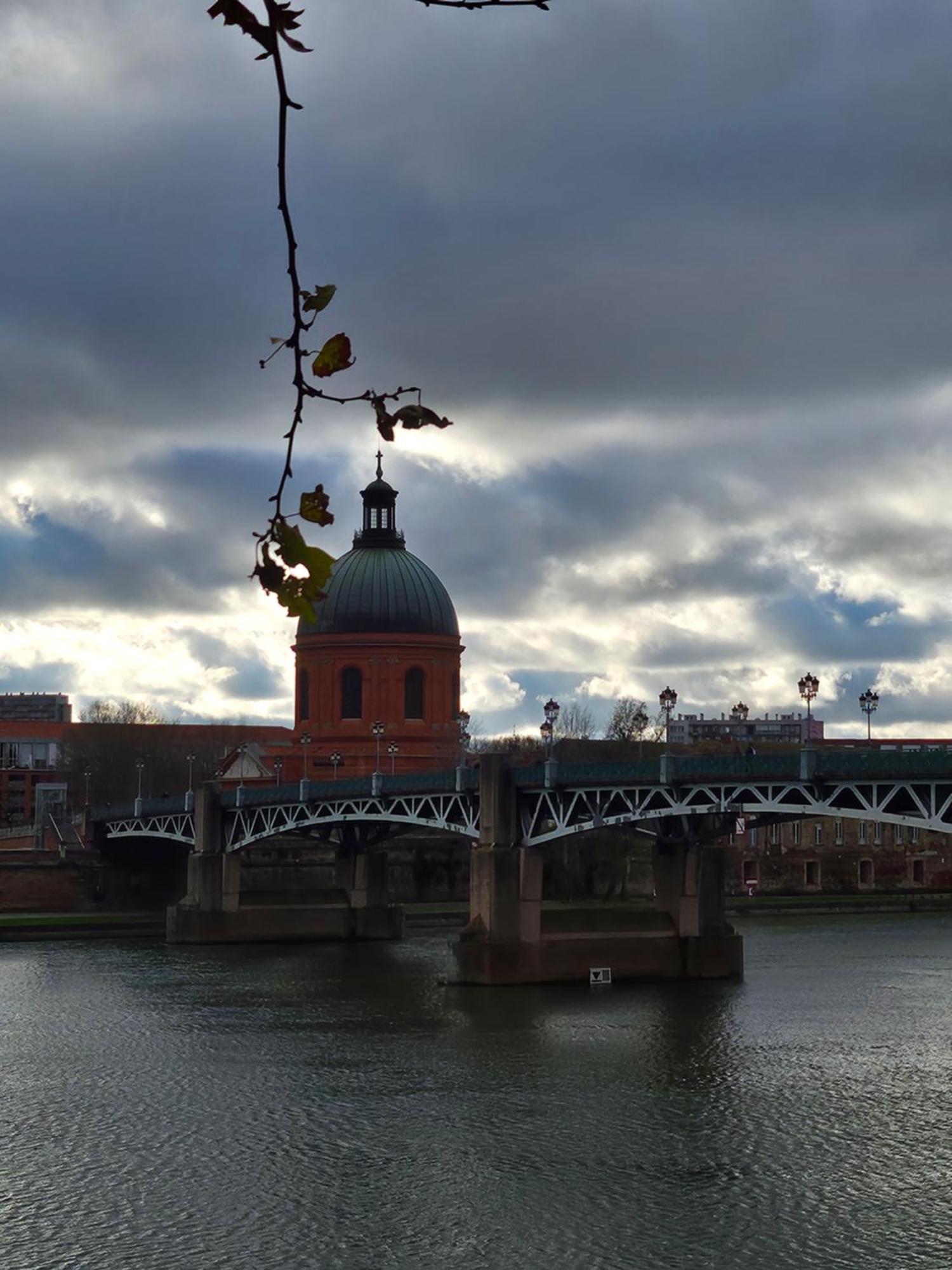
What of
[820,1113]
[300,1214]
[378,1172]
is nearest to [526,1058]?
[820,1113]

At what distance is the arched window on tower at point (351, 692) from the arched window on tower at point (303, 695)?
8.30 ft

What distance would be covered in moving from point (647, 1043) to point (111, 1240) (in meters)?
23.4

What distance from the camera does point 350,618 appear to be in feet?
378

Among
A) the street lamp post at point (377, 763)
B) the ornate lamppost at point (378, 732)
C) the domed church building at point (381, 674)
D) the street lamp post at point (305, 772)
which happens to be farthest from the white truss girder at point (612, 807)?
the domed church building at point (381, 674)

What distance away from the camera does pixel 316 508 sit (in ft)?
22.9

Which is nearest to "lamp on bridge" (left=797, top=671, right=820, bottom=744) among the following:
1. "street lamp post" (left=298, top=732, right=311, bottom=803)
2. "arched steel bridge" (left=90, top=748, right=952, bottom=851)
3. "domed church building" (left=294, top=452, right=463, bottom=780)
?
"arched steel bridge" (left=90, top=748, right=952, bottom=851)

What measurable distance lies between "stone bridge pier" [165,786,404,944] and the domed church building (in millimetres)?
22726

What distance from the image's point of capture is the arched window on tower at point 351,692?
115 meters

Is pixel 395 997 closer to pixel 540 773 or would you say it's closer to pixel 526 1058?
pixel 540 773

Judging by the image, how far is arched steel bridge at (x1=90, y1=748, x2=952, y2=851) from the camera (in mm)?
53969

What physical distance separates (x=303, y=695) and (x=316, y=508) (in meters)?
112

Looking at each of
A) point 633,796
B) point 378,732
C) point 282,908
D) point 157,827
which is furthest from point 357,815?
point 157,827

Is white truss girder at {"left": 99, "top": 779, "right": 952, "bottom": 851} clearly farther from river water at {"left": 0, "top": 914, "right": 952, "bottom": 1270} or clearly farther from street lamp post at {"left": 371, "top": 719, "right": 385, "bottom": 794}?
river water at {"left": 0, "top": 914, "right": 952, "bottom": 1270}

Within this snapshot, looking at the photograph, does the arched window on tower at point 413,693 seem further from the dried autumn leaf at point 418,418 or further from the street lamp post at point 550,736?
the dried autumn leaf at point 418,418
